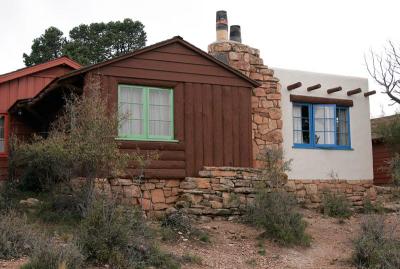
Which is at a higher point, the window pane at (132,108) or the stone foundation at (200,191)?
the window pane at (132,108)

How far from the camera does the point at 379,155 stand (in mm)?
21906

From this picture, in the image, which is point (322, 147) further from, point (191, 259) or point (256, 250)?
point (191, 259)

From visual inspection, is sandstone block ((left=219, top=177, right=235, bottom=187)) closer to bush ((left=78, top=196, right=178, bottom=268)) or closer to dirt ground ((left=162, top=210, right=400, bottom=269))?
dirt ground ((left=162, top=210, right=400, bottom=269))

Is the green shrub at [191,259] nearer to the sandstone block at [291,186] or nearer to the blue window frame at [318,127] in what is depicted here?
the sandstone block at [291,186]

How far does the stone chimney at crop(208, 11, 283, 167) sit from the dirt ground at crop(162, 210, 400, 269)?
3.02 meters

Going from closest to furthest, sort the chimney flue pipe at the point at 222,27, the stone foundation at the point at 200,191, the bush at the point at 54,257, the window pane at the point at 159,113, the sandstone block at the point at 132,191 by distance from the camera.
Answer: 1. the bush at the point at 54,257
2. the sandstone block at the point at 132,191
3. the stone foundation at the point at 200,191
4. the window pane at the point at 159,113
5. the chimney flue pipe at the point at 222,27

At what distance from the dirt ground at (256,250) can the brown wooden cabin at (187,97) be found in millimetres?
1786

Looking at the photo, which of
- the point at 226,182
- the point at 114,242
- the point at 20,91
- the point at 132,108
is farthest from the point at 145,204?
the point at 20,91

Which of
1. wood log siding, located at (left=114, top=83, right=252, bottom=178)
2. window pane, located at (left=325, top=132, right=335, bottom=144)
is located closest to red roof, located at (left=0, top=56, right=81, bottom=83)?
wood log siding, located at (left=114, top=83, right=252, bottom=178)

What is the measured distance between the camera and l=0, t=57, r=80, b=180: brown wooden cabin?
17.2 metres

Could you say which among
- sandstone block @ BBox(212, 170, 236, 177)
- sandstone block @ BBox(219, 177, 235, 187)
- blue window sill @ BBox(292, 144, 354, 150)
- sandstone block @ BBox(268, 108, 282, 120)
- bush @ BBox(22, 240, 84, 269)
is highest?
sandstone block @ BBox(268, 108, 282, 120)

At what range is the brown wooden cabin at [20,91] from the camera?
676 inches

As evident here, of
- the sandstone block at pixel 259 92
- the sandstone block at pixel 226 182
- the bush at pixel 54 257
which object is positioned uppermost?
the sandstone block at pixel 259 92

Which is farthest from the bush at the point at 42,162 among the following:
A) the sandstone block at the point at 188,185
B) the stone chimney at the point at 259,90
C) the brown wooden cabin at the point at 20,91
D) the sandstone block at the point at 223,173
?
the stone chimney at the point at 259,90
